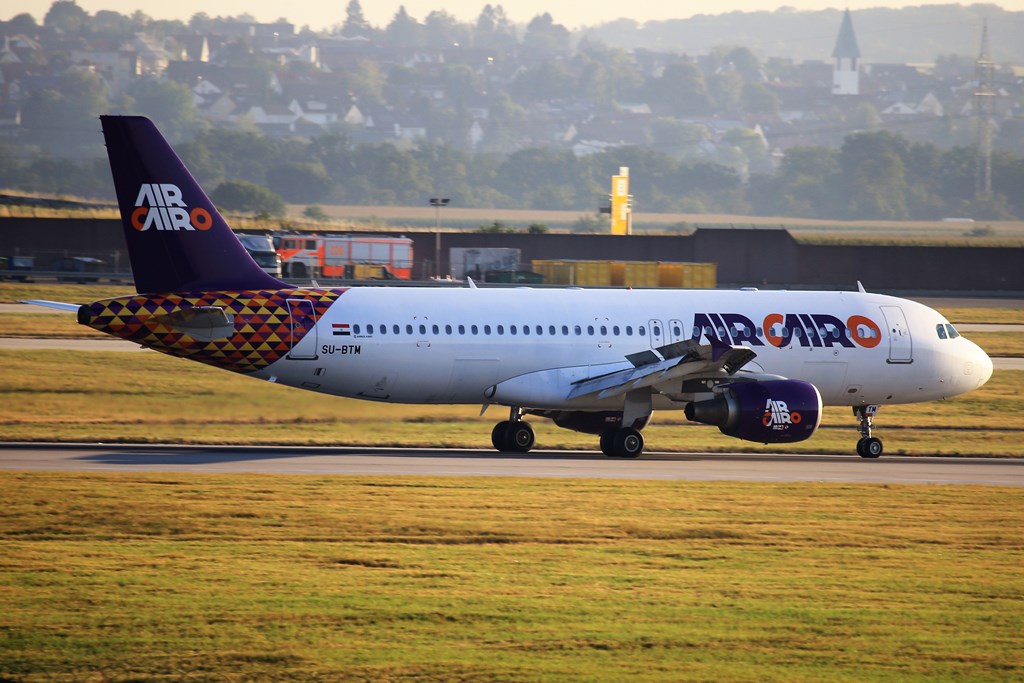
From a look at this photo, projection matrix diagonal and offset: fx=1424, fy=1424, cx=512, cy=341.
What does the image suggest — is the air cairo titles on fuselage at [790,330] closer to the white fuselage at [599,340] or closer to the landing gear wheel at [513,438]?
the white fuselage at [599,340]

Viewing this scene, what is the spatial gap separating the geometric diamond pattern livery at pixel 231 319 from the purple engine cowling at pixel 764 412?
9445 millimetres

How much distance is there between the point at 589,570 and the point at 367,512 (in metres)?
5.44

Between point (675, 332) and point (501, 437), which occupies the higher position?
point (675, 332)

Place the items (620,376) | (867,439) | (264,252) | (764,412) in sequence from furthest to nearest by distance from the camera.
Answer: (264,252) < (867,439) < (620,376) < (764,412)

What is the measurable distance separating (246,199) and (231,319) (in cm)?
12709

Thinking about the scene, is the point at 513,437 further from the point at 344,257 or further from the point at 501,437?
the point at 344,257

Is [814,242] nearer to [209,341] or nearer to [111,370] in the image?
[111,370]

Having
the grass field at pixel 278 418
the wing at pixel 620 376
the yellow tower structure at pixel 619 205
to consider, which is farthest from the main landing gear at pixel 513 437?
the yellow tower structure at pixel 619 205

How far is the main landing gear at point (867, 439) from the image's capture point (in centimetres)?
3691

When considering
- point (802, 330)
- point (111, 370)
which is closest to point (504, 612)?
point (802, 330)

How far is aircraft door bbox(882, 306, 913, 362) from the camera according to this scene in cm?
Result: 3769

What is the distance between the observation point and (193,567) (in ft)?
67.5

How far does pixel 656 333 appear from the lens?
3609 cm

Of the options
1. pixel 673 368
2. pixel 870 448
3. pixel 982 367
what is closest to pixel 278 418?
pixel 673 368
